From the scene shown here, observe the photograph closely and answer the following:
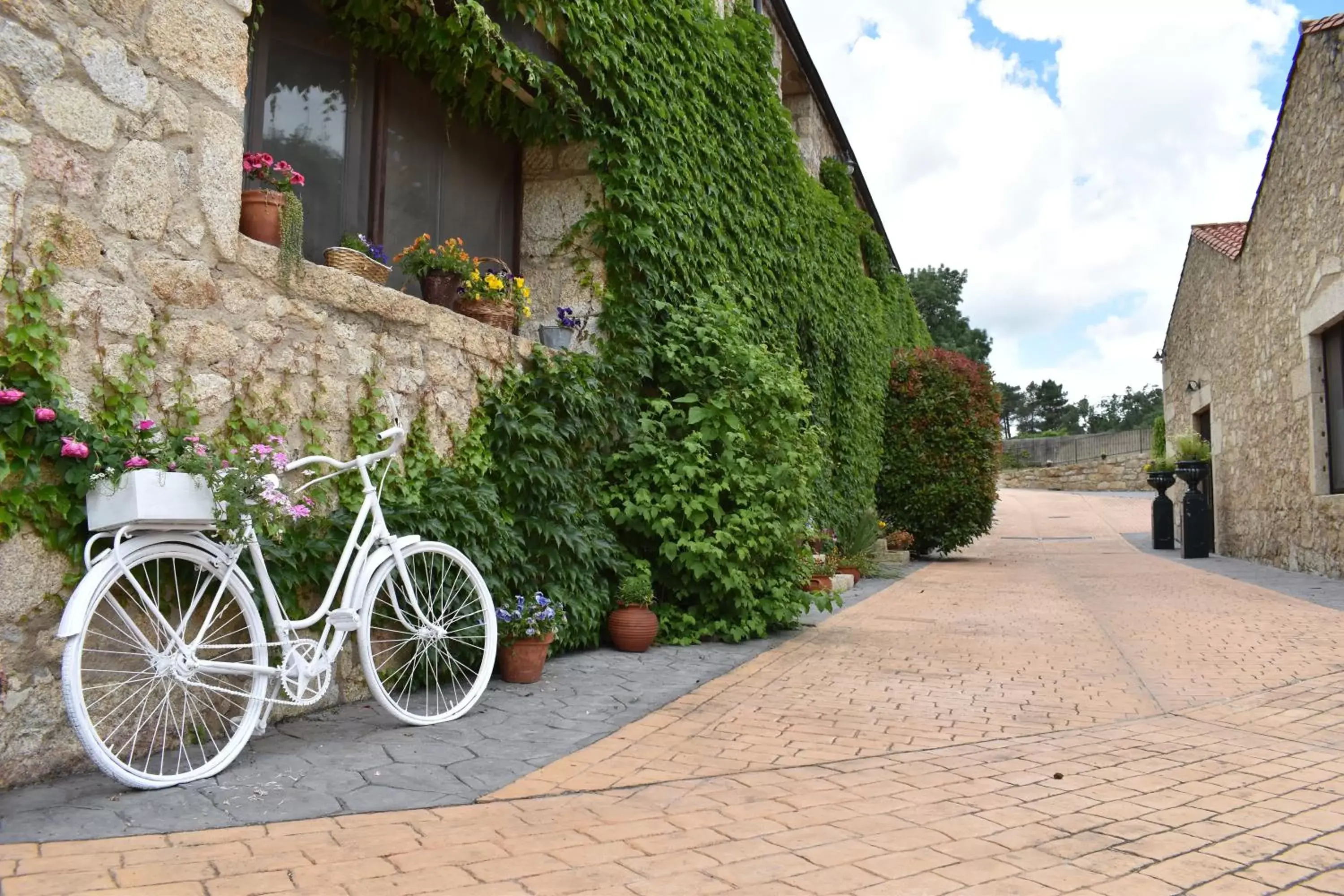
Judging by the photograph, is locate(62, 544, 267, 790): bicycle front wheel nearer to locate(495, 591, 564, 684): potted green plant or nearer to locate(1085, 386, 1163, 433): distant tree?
locate(495, 591, 564, 684): potted green plant

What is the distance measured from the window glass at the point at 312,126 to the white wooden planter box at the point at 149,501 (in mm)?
2200

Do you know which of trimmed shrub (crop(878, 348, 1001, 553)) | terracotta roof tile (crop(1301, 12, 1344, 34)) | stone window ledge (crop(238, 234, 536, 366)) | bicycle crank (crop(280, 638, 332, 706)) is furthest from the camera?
trimmed shrub (crop(878, 348, 1001, 553))

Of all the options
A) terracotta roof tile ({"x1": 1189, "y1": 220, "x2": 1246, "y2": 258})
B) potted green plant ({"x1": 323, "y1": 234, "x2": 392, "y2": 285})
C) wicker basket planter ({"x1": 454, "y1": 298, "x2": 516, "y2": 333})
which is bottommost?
wicker basket planter ({"x1": 454, "y1": 298, "x2": 516, "y2": 333})

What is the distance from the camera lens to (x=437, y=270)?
4859 millimetres

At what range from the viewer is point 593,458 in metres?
5.46

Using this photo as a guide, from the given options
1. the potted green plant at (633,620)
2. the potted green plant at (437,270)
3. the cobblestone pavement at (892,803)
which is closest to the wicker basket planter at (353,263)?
the potted green plant at (437,270)

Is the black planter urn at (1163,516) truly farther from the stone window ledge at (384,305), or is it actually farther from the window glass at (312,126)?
the window glass at (312,126)

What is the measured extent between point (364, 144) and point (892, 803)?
14.1 ft

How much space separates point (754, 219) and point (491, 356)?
3686 mm

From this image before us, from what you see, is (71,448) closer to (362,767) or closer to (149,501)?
(149,501)

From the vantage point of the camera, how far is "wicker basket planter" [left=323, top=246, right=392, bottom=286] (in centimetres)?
412

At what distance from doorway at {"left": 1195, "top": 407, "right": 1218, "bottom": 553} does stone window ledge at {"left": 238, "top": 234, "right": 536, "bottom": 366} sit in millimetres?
11666

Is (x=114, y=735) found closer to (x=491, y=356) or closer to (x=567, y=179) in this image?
(x=491, y=356)

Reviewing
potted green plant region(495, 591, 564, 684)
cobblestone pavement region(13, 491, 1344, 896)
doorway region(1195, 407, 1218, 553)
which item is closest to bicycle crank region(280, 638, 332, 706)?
cobblestone pavement region(13, 491, 1344, 896)
